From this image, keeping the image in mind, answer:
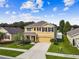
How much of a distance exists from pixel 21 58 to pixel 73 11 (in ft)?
66.3

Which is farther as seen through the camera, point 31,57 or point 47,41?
point 47,41

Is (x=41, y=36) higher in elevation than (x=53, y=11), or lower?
lower

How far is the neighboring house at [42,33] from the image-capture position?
4475 cm

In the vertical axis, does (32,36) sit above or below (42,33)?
below

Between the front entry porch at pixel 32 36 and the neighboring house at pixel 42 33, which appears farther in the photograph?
the front entry porch at pixel 32 36

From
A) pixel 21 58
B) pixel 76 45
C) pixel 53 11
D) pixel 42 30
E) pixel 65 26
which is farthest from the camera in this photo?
pixel 65 26

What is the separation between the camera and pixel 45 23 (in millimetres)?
45812

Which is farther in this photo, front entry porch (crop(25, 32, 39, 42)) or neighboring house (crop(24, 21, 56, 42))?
front entry porch (crop(25, 32, 39, 42))

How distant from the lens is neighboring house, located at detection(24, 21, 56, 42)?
147 ft

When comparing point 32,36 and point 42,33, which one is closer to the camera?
point 42,33

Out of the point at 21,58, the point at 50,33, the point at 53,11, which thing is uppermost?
the point at 53,11

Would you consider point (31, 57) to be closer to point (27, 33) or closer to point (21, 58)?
point (21, 58)

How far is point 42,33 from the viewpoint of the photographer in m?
45.3

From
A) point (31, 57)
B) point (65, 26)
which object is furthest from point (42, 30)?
point (65, 26)
